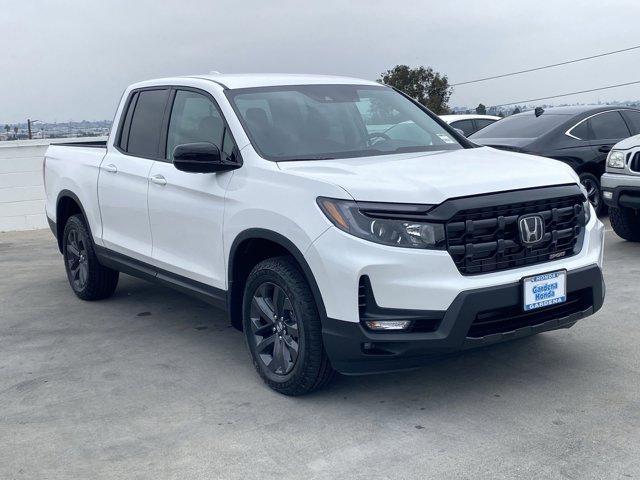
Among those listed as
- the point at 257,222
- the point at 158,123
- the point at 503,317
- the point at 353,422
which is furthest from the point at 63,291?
the point at 503,317

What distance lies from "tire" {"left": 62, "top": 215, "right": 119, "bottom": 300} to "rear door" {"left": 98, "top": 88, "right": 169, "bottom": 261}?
50 centimetres

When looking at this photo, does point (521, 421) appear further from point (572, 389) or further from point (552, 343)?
point (552, 343)

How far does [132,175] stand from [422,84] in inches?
1282

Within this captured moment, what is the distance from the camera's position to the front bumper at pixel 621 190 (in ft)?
26.3

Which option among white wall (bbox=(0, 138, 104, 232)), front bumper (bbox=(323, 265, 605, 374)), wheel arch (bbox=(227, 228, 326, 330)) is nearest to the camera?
front bumper (bbox=(323, 265, 605, 374))

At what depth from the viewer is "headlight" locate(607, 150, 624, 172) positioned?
26.9 feet

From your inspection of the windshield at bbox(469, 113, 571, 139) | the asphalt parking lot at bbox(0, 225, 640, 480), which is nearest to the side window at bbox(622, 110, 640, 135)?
the windshield at bbox(469, 113, 571, 139)

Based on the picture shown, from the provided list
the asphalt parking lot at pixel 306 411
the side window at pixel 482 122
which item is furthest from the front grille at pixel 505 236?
the side window at pixel 482 122

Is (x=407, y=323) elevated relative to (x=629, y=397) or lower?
elevated

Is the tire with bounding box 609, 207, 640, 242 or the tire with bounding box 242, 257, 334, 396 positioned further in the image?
the tire with bounding box 609, 207, 640, 242

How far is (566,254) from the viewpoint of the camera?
15.1 feet

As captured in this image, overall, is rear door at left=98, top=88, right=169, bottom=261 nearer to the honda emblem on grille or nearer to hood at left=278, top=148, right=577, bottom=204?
hood at left=278, top=148, right=577, bottom=204

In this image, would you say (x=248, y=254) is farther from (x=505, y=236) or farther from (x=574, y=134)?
(x=574, y=134)

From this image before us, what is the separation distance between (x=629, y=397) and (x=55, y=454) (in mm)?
2964
